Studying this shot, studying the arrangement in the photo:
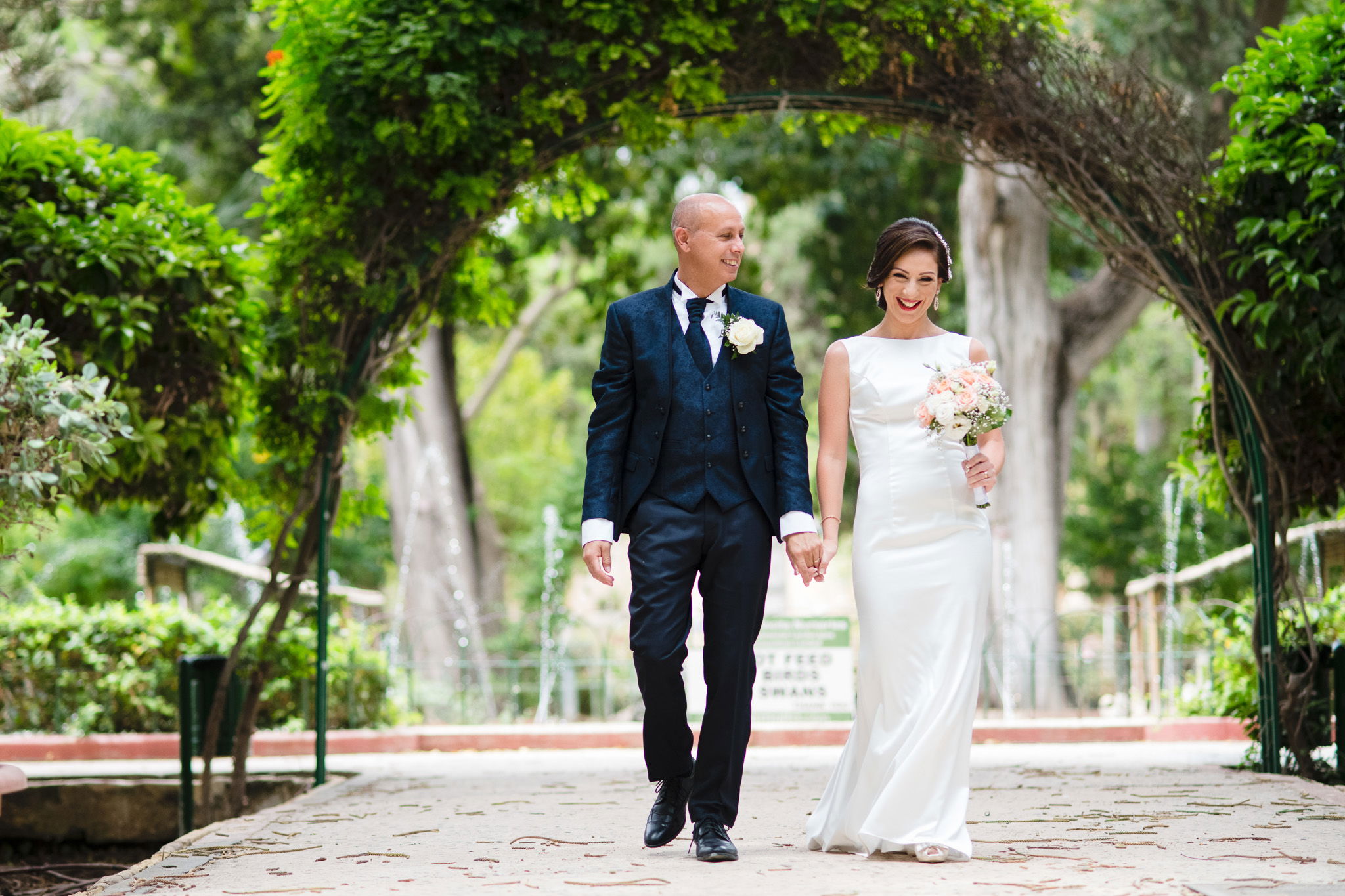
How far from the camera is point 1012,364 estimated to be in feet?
50.3

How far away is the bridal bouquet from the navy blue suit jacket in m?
0.40

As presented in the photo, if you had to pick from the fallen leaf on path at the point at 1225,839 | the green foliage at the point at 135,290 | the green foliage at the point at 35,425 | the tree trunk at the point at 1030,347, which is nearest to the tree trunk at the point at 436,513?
the tree trunk at the point at 1030,347

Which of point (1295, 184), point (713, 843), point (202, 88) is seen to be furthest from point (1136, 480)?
point (713, 843)

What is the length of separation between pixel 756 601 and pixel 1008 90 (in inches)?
155

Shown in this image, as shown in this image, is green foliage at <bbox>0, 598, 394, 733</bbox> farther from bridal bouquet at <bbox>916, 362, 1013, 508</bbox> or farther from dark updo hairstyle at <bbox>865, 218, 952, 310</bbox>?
bridal bouquet at <bbox>916, 362, 1013, 508</bbox>

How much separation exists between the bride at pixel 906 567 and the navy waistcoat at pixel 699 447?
11.4 inches

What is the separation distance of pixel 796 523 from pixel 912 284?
894 mm

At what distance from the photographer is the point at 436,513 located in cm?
1691

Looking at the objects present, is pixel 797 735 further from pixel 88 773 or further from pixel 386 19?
pixel 386 19

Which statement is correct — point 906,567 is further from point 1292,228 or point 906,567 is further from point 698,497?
point 1292,228

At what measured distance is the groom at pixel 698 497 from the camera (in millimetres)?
4238

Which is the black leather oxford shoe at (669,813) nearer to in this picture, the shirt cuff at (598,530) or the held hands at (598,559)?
the held hands at (598,559)

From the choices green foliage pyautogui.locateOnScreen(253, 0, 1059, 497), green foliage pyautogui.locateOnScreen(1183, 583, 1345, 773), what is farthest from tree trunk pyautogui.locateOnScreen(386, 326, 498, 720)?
green foliage pyautogui.locateOnScreen(253, 0, 1059, 497)

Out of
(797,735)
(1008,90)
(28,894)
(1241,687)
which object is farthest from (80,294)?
(1241,687)
